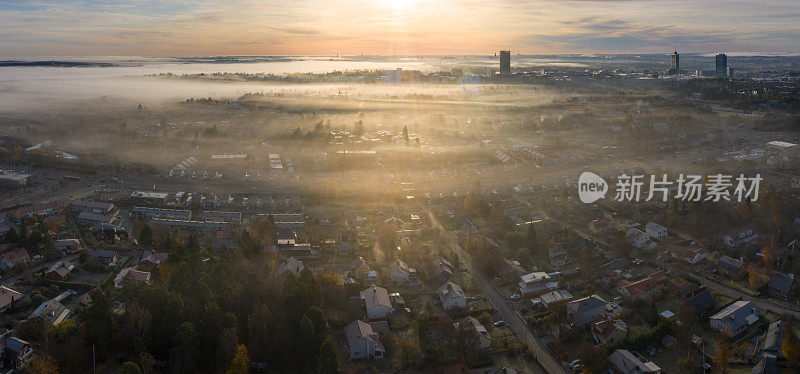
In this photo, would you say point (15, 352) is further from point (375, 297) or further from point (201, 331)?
point (375, 297)

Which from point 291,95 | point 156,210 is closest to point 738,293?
point 156,210

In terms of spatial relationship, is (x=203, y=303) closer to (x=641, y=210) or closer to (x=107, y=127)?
(x=641, y=210)

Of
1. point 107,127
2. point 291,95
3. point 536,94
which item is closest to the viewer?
point 107,127

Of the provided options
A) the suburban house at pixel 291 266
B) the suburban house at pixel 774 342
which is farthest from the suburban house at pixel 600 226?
the suburban house at pixel 291 266

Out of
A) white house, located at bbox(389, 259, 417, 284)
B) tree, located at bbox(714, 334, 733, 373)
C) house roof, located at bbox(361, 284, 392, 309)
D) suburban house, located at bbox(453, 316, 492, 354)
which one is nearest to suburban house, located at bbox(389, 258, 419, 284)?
white house, located at bbox(389, 259, 417, 284)

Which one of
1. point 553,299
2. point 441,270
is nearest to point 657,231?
point 553,299
